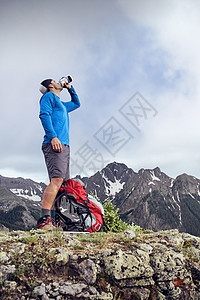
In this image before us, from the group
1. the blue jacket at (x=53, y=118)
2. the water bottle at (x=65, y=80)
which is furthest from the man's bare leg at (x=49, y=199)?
the water bottle at (x=65, y=80)

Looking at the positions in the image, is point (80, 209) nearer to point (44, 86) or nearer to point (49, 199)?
point (49, 199)

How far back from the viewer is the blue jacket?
749 centimetres

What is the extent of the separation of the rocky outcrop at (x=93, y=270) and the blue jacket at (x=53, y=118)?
3.59 metres

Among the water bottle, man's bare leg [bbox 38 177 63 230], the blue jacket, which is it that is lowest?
man's bare leg [bbox 38 177 63 230]

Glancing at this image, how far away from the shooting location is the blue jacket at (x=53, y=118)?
7488mm

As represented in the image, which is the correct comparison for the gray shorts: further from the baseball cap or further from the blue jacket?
the baseball cap

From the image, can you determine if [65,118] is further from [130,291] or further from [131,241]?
[130,291]

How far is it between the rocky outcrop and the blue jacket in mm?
3591

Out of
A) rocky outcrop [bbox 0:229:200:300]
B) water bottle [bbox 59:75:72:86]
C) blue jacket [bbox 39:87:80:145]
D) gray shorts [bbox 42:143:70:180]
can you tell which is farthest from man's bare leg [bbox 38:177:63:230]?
water bottle [bbox 59:75:72:86]

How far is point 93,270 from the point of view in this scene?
13.4 ft

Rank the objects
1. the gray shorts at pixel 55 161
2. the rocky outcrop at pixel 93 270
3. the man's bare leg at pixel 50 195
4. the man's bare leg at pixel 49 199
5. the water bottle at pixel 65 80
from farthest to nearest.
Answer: the water bottle at pixel 65 80, the gray shorts at pixel 55 161, the man's bare leg at pixel 50 195, the man's bare leg at pixel 49 199, the rocky outcrop at pixel 93 270

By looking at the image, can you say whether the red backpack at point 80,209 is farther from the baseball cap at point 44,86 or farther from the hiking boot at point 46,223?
the baseball cap at point 44,86

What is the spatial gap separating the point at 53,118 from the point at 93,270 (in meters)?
5.41

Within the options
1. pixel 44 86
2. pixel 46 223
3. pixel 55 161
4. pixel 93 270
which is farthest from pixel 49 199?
pixel 44 86
